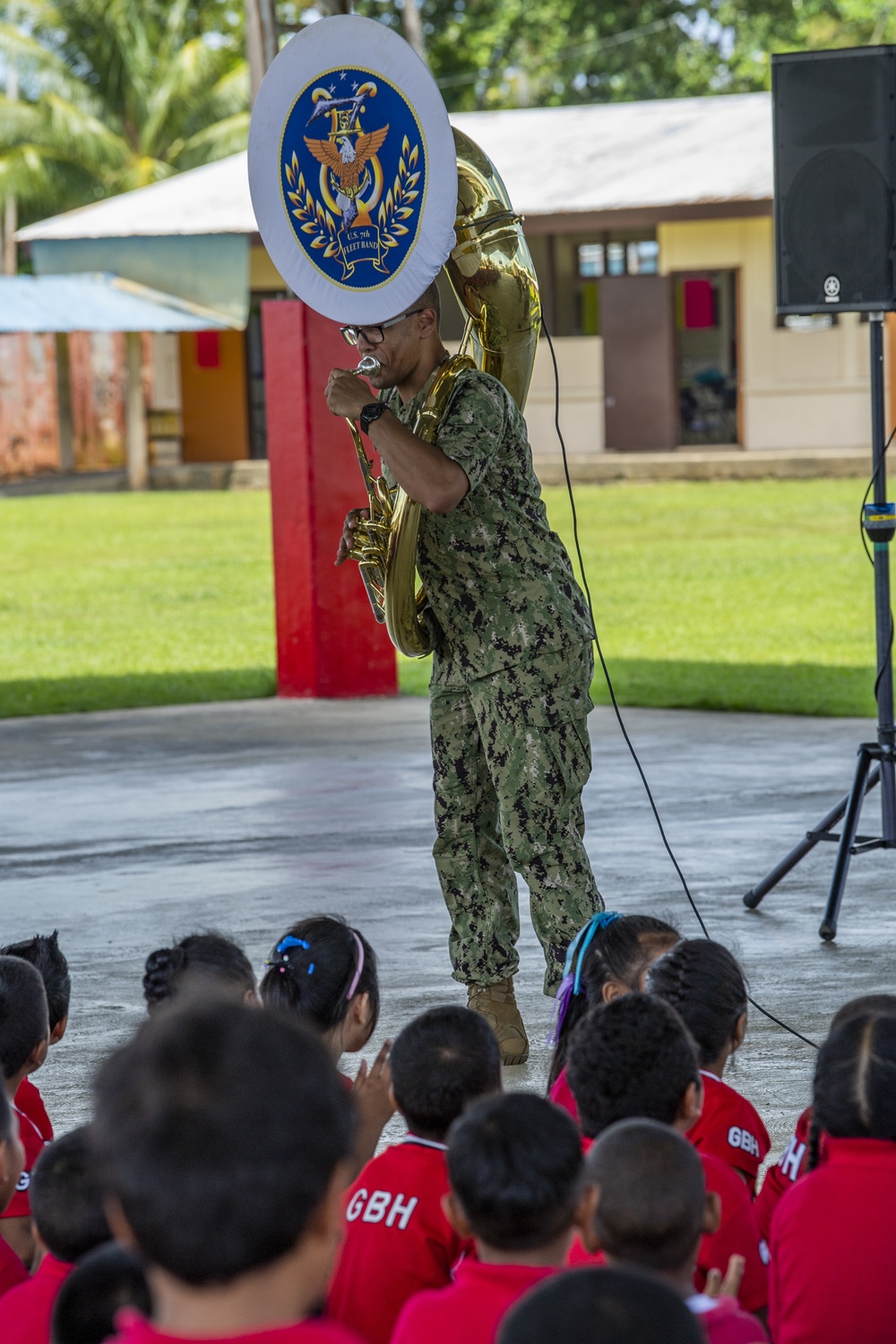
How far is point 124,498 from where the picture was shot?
98.7 ft

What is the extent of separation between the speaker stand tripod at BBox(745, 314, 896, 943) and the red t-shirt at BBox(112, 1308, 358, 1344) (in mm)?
4082

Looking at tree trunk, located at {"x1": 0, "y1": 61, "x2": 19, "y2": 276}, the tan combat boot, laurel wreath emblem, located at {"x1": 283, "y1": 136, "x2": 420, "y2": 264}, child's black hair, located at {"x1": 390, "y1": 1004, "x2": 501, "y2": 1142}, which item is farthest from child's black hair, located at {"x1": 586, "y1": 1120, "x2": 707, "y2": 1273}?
tree trunk, located at {"x1": 0, "y1": 61, "x2": 19, "y2": 276}

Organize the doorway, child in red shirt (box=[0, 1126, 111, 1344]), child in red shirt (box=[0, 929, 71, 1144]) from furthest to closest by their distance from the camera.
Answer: the doorway → child in red shirt (box=[0, 929, 71, 1144]) → child in red shirt (box=[0, 1126, 111, 1344])

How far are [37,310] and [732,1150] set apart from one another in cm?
2530

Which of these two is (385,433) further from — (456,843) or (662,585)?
(662,585)

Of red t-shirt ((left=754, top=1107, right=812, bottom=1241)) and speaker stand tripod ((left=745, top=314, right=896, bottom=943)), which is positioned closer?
red t-shirt ((left=754, top=1107, right=812, bottom=1241))

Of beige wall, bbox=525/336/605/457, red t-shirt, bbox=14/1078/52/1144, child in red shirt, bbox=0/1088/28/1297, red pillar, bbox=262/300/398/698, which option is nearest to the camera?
child in red shirt, bbox=0/1088/28/1297

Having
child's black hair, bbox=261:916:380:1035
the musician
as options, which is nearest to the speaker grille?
the musician

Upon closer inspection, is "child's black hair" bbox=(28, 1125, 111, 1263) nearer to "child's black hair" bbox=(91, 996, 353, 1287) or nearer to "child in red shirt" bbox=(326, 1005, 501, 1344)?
"child in red shirt" bbox=(326, 1005, 501, 1344)

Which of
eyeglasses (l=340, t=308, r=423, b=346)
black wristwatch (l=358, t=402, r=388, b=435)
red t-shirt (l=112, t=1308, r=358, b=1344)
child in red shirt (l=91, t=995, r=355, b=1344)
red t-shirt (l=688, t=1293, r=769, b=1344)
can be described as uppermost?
eyeglasses (l=340, t=308, r=423, b=346)

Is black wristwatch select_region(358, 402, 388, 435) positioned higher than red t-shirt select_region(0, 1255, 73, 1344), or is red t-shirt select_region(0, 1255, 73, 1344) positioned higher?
black wristwatch select_region(358, 402, 388, 435)

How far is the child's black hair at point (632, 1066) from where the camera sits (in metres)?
2.70

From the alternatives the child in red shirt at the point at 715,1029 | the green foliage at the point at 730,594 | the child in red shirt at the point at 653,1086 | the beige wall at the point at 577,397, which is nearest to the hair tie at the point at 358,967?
the child in red shirt at the point at 715,1029

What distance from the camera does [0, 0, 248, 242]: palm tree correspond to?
3775 centimetres
